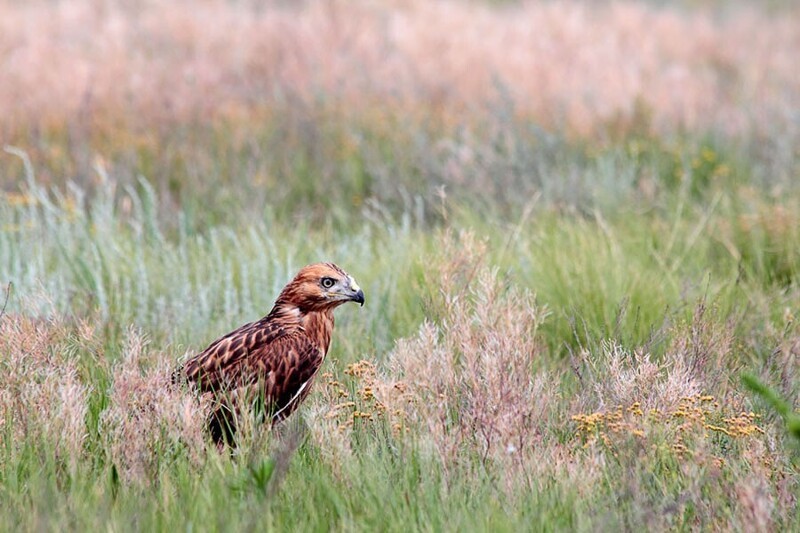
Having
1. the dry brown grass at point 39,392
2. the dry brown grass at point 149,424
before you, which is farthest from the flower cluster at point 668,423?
the dry brown grass at point 39,392

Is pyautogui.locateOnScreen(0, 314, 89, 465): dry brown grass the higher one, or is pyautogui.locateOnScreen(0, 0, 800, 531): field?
pyautogui.locateOnScreen(0, 314, 89, 465): dry brown grass

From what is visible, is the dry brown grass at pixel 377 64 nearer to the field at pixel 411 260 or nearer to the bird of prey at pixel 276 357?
the field at pixel 411 260

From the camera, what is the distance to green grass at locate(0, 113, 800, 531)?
3797mm

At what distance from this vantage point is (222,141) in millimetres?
10469

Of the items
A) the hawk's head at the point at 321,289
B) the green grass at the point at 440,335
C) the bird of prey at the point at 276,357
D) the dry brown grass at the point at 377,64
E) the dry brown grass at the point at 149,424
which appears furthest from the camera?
the dry brown grass at the point at 377,64

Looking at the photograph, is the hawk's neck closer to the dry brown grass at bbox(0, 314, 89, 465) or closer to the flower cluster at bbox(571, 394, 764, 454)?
the dry brown grass at bbox(0, 314, 89, 465)

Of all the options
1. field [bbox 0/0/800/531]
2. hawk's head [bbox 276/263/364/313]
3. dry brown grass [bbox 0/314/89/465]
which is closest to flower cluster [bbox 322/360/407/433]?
field [bbox 0/0/800/531]

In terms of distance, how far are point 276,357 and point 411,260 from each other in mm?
1895

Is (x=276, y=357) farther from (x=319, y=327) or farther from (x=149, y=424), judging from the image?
(x=149, y=424)

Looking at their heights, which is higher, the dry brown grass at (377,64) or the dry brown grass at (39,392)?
the dry brown grass at (39,392)

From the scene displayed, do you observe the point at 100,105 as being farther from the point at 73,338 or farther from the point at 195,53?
the point at 73,338

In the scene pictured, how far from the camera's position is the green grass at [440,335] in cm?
380

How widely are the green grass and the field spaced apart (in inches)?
0.8

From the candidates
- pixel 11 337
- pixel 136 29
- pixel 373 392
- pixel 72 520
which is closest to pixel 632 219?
pixel 373 392
